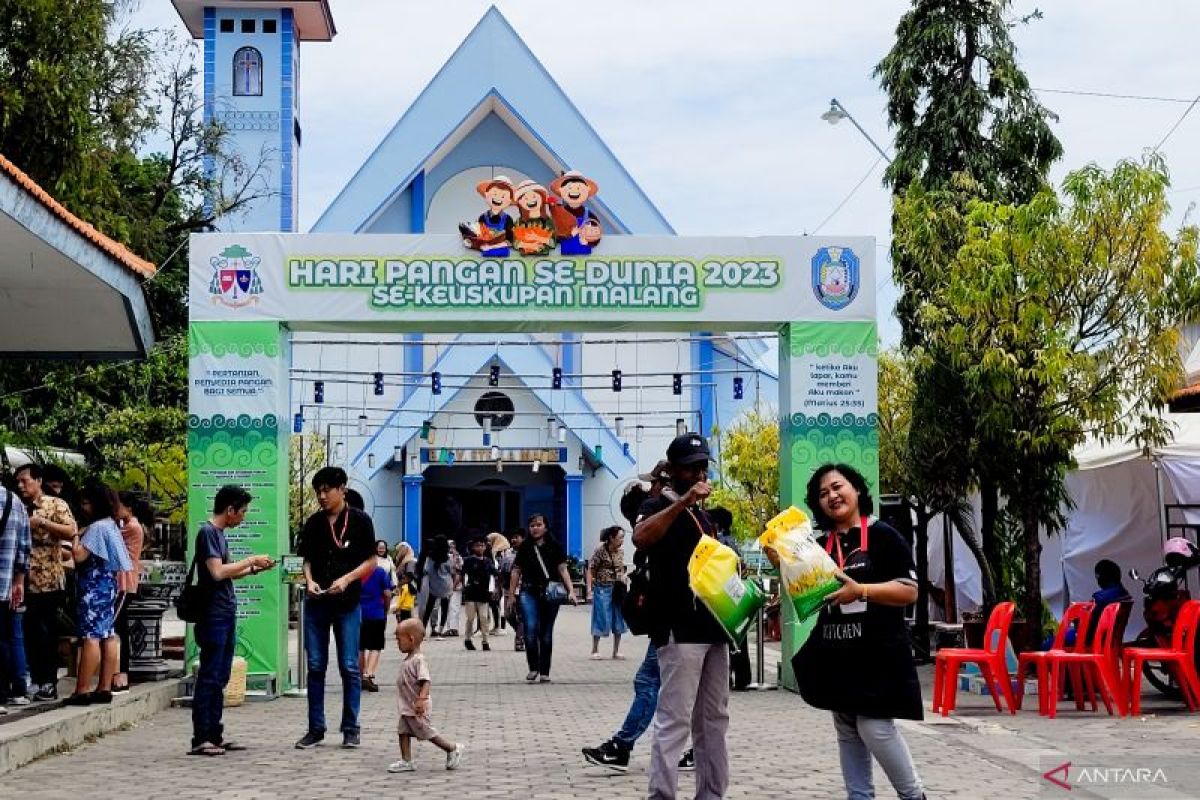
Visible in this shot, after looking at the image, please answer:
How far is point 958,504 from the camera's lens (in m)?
18.3

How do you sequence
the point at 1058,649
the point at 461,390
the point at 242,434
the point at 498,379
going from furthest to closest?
1. the point at 461,390
2. the point at 498,379
3. the point at 242,434
4. the point at 1058,649

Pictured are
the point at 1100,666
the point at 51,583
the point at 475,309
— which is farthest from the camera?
the point at 475,309

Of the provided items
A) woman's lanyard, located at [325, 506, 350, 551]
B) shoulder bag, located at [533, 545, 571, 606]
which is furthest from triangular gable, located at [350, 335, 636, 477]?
woman's lanyard, located at [325, 506, 350, 551]

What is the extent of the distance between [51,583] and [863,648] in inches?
319

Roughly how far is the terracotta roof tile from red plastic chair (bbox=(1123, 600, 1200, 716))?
8.69 meters

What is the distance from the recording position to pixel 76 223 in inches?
474

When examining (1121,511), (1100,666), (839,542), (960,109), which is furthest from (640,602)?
(960,109)

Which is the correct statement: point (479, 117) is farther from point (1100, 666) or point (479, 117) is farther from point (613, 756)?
point (613, 756)

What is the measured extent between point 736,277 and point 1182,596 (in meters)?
5.05

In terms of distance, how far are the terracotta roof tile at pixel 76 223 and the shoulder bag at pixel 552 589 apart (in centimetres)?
507

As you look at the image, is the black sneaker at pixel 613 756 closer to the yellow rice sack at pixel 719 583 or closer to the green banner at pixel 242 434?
the yellow rice sack at pixel 719 583

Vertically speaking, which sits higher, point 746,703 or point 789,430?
point 789,430

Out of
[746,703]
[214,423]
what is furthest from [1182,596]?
[214,423]

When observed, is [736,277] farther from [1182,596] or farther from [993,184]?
[993,184]
